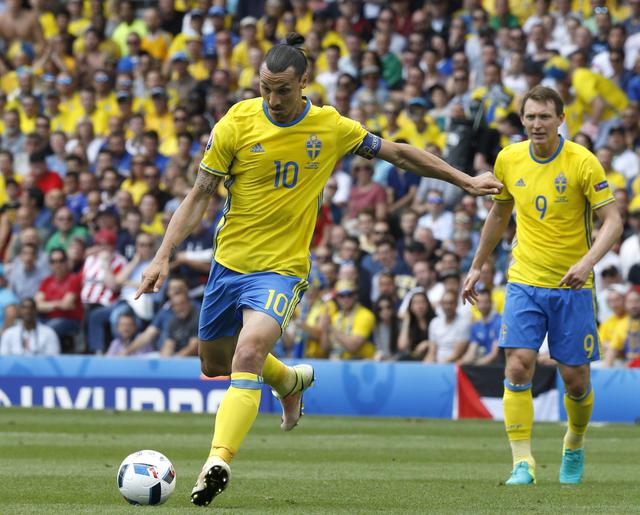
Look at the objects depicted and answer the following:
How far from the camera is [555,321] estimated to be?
9492mm

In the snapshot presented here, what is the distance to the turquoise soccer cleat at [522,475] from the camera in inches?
366

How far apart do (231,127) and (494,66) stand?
1197 centimetres

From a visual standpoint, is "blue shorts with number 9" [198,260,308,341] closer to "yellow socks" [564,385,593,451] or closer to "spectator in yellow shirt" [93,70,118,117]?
"yellow socks" [564,385,593,451]

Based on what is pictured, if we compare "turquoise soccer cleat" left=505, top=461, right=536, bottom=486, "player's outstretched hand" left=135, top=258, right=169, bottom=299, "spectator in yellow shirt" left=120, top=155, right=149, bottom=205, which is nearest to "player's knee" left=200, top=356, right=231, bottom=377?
"player's outstretched hand" left=135, top=258, right=169, bottom=299

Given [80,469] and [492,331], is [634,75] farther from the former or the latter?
[80,469]

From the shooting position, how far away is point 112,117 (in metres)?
23.0

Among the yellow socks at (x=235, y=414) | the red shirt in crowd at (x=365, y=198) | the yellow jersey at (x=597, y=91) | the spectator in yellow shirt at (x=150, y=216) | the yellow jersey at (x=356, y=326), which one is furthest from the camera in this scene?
the spectator in yellow shirt at (x=150, y=216)

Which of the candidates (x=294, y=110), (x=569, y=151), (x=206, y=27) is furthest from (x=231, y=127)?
(x=206, y=27)

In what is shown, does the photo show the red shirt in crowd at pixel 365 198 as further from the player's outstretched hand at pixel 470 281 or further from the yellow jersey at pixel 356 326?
the player's outstretched hand at pixel 470 281

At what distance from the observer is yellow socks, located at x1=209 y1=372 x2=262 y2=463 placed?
7.62 meters

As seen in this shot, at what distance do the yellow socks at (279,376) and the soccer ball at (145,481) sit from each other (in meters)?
1.71

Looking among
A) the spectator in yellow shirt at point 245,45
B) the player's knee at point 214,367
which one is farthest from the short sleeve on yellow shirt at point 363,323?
the player's knee at point 214,367

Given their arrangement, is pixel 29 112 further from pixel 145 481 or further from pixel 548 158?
pixel 145 481

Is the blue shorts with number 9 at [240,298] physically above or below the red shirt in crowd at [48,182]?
above
